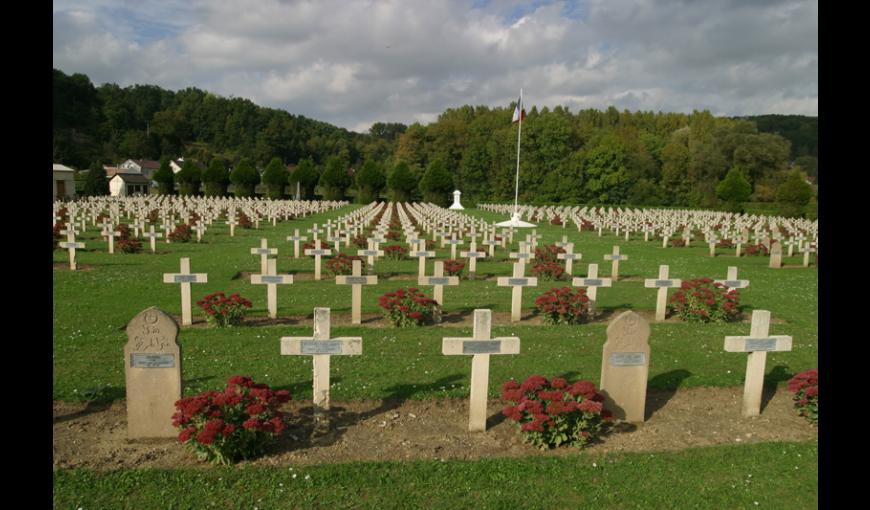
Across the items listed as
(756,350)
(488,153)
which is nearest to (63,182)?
(488,153)

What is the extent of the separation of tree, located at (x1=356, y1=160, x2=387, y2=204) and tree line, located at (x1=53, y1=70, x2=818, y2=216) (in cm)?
17

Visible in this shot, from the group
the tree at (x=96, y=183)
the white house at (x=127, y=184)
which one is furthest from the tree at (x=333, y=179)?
the tree at (x=96, y=183)

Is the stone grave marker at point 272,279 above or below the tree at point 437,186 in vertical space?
below

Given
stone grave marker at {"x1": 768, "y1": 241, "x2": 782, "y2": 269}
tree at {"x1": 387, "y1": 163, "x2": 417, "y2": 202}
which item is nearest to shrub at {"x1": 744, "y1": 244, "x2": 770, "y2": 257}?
stone grave marker at {"x1": 768, "y1": 241, "x2": 782, "y2": 269}

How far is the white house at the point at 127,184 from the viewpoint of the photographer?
204 feet

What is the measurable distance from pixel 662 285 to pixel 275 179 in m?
57.2

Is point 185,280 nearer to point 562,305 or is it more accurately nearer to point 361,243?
point 562,305

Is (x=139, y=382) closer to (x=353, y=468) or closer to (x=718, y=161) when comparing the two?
(x=353, y=468)

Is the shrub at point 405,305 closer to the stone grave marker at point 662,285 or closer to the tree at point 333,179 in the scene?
the stone grave marker at point 662,285

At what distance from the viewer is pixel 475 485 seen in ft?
15.6

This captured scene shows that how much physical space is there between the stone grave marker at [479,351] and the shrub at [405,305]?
4.10 m

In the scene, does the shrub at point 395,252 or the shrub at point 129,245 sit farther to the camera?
the shrub at point 129,245

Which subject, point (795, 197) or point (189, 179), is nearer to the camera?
point (795, 197)

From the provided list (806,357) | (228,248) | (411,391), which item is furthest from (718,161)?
(411,391)
